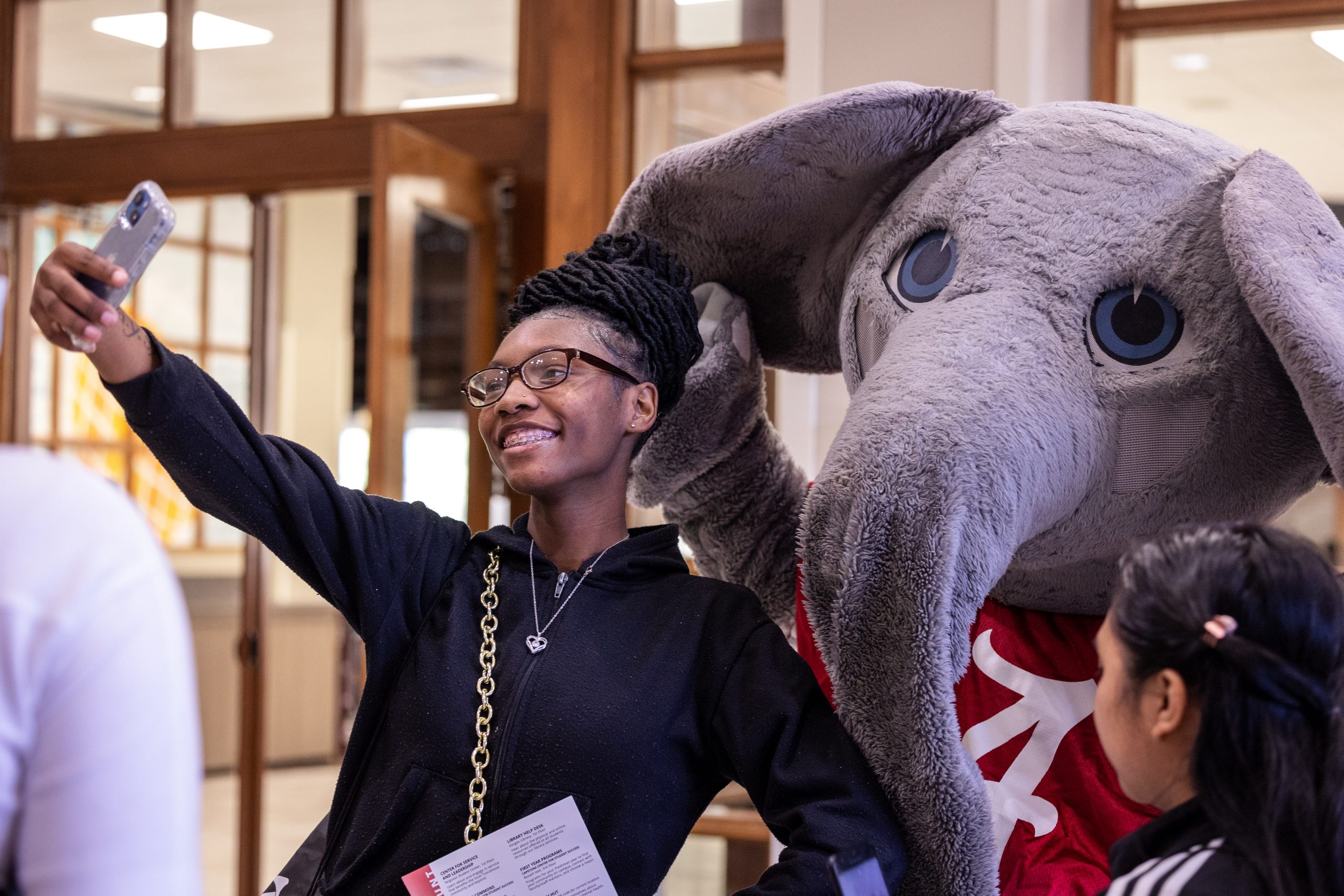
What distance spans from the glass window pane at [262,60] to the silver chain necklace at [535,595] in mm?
2263

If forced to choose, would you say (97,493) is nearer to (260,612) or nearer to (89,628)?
(89,628)

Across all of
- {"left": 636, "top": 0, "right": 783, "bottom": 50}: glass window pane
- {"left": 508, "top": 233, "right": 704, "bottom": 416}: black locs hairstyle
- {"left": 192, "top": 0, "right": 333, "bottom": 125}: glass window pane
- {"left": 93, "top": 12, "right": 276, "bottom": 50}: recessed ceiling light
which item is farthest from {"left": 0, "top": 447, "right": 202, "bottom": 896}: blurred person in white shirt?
{"left": 93, "top": 12, "right": 276, "bottom": 50}: recessed ceiling light

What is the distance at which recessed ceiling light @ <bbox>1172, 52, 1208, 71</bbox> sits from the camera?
8.89 ft

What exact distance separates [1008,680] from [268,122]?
2421 mm

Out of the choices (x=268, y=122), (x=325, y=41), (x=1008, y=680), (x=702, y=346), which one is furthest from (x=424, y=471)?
(x=1008, y=680)

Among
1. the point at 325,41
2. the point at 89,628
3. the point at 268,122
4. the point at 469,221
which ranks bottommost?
the point at 89,628

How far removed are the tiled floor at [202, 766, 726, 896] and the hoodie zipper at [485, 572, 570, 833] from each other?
5.74 feet

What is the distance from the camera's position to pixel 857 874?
0.96 metres

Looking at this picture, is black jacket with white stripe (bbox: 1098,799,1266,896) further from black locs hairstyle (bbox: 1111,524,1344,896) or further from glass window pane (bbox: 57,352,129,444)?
glass window pane (bbox: 57,352,129,444)

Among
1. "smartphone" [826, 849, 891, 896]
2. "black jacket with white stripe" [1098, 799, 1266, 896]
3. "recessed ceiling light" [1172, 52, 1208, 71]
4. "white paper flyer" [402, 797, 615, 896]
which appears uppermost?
"recessed ceiling light" [1172, 52, 1208, 71]

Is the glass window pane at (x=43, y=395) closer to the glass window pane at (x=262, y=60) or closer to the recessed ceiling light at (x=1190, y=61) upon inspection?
the glass window pane at (x=262, y=60)

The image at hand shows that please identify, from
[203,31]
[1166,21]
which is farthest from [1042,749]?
[203,31]

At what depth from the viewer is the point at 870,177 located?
4.68 feet

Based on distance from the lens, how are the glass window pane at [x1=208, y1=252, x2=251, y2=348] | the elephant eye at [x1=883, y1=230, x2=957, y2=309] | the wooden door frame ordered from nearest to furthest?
the elephant eye at [x1=883, y1=230, x2=957, y2=309], the wooden door frame, the glass window pane at [x1=208, y1=252, x2=251, y2=348]
